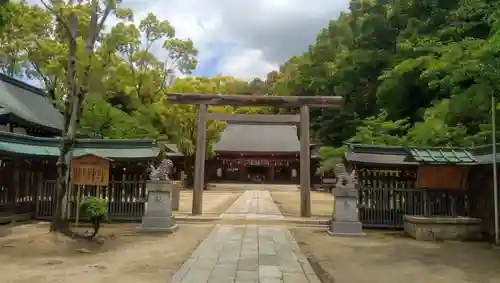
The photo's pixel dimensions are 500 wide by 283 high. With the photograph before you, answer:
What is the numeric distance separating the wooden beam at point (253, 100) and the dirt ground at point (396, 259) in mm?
6357

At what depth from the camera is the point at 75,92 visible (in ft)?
36.4

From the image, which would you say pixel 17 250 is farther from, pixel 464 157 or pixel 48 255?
pixel 464 157

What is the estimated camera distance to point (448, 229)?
464 inches

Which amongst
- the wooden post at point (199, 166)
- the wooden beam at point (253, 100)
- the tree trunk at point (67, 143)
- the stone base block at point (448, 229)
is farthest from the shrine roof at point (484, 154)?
the tree trunk at point (67, 143)

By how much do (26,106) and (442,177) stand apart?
60.5 feet

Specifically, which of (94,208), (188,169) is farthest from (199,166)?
(188,169)

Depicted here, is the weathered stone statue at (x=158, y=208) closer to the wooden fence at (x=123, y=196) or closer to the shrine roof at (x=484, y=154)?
the wooden fence at (x=123, y=196)

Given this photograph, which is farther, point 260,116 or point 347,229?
point 260,116

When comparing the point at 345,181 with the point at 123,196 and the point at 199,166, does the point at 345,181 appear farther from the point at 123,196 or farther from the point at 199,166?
the point at 123,196

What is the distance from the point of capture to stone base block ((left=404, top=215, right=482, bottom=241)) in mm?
11750

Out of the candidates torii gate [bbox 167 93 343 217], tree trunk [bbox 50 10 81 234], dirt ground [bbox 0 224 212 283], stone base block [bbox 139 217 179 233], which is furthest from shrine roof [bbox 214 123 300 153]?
tree trunk [bbox 50 10 81 234]

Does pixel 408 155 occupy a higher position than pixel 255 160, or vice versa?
pixel 255 160

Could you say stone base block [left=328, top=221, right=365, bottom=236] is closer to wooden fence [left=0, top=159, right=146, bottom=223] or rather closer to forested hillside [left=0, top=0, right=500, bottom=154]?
forested hillside [left=0, top=0, right=500, bottom=154]

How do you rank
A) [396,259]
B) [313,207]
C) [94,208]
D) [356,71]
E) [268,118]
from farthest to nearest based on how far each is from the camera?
[356,71] → [313,207] → [268,118] → [94,208] → [396,259]
